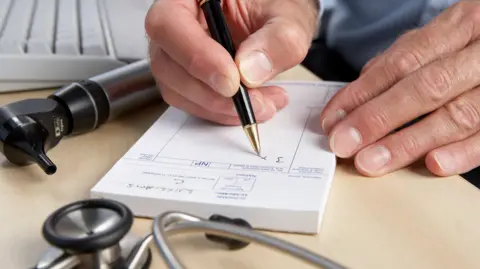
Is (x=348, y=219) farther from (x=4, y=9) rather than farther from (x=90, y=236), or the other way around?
(x=4, y=9)

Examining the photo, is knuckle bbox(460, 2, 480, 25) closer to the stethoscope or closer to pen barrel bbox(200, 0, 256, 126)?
pen barrel bbox(200, 0, 256, 126)

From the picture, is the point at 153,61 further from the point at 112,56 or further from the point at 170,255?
the point at 170,255

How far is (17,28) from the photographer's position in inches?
28.7

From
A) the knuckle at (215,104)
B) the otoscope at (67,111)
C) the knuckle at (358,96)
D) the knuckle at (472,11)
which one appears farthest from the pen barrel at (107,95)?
the knuckle at (472,11)

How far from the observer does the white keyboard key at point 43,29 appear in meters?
0.70

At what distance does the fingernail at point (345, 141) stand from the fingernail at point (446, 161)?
67 mm

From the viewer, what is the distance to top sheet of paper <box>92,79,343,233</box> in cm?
42

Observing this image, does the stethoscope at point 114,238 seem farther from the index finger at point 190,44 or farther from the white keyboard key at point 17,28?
the white keyboard key at point 17,28

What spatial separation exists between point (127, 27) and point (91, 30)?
0.04m

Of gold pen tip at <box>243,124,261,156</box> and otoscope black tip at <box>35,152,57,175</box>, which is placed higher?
otoscope black tip at <box>35,152,57,175</box>

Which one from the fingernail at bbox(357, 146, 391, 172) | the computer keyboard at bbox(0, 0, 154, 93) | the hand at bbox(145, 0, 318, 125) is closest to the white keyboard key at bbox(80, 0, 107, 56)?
the computer keyboard at bbox(0, 0, 154, 93)

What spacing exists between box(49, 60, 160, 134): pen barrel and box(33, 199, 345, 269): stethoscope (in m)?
0.22

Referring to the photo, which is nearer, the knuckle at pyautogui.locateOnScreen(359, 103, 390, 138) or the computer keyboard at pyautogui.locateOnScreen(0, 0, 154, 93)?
the knuckle at pyautogui.locateOnScreen(359, 103, 390, 138)

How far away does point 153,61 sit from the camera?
61 cm
